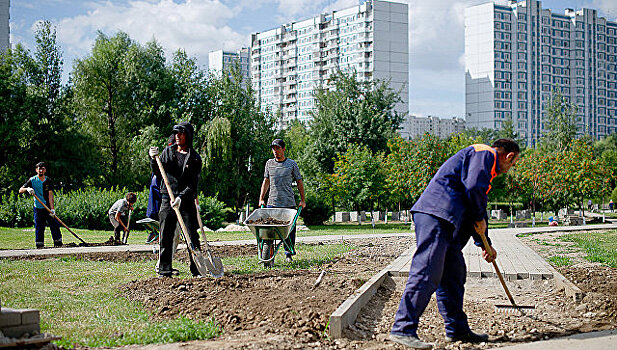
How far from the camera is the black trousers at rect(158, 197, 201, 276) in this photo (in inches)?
273

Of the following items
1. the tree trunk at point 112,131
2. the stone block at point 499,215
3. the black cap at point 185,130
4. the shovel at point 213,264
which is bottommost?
the stone block at point 499,215

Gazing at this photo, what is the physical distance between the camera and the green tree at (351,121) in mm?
35375

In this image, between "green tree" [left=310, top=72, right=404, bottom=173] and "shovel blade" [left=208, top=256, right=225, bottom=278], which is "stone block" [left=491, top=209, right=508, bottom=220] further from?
"shovel blade" [left=208, top=256, right=225, bottom=278]

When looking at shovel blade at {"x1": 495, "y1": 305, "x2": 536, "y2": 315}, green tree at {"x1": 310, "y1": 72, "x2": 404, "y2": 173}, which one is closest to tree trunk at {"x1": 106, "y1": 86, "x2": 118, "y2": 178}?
green tree at {"x1": 310, "y1": 72, "x2": 404, "y2": 173}

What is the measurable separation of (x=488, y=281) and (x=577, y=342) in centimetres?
297

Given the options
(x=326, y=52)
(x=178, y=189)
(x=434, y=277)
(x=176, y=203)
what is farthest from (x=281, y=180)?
(x=326, y=52)

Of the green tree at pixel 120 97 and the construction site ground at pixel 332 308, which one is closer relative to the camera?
the construction site ground at pixel 332 308

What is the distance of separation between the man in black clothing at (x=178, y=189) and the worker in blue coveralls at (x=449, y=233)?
355cm

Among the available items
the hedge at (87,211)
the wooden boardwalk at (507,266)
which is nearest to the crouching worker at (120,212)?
the hedge at (87,211)

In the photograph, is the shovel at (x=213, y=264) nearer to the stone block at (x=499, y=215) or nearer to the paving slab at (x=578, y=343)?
the paving slab at (x=578, y=343)

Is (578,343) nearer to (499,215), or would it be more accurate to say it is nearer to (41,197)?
(41,197)

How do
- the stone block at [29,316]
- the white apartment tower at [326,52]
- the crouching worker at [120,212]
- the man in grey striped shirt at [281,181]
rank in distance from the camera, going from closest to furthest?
the stone block at [29,316], the man in grey striped shirt at [281,181], the crouching worker at [120,212], the white apartment tower at [326,52]

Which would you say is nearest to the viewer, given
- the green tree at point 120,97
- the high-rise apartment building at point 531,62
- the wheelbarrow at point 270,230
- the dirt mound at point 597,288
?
the dirt mound at point 597,288

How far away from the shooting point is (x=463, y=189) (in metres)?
4.34
